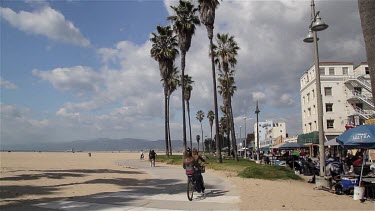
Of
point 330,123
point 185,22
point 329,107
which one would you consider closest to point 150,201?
point 185,22

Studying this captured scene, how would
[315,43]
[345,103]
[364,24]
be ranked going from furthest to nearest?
[345,103] < [315,43] < [364,24]

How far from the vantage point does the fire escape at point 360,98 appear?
53259 millimetres

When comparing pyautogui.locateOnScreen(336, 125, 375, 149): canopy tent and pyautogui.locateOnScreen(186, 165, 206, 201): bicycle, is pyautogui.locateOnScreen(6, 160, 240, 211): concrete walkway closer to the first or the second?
pyautogui.locateOnScreen(186, 165, 206, 201): bicycle

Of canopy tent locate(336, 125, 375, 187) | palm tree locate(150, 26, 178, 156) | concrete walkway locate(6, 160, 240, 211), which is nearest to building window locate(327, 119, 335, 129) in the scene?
palm tree locate(150, 26, 178, 156)

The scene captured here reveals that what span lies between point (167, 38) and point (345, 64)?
29.1 meters

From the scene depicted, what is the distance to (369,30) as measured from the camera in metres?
7.25

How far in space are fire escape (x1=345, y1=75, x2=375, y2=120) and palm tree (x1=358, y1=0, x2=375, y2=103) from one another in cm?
4802

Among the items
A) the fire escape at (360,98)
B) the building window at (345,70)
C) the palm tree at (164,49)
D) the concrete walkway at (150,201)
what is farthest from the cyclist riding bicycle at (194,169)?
the building window at (345,70)

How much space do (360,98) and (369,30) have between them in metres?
50.9

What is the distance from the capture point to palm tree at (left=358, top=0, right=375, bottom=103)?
721 cm

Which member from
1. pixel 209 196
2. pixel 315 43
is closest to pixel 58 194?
pixel 209 196

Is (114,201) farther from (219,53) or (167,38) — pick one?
(167,38)

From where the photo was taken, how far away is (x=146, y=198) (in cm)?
1298

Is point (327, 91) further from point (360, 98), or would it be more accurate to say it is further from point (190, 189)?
point (190, 189)
